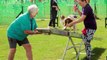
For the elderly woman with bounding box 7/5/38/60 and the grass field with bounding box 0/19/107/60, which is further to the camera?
the grass field with bounding box 0/19/107/60

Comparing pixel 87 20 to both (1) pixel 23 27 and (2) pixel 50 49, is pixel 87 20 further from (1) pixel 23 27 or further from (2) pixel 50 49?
(2) pixel 50 49

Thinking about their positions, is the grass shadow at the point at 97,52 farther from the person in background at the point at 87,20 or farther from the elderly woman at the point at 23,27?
the elderly woman at the point at 23,27

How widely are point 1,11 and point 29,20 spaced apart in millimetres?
19935

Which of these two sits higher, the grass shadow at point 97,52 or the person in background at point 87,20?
the person in background at point 87,20

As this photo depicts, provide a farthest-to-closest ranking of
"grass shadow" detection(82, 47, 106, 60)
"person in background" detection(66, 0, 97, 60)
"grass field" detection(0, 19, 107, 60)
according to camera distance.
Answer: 1. "grass field" detection(0, 19, 107, 60)
2. "grass shadow" detection(82, 47, 106, 60)
3. "person in background" detection(66, 0, 97, 60)

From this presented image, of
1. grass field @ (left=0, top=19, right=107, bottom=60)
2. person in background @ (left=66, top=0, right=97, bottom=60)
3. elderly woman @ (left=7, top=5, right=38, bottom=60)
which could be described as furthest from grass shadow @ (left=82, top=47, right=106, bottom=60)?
elderly woman @ (left=7, top=5, right=38, bottom=60)

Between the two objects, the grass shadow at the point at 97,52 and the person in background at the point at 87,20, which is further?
the grass shadow at the point at 97,52

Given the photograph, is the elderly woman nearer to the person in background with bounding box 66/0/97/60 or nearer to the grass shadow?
the person in background with bounding box 66/0/97/60

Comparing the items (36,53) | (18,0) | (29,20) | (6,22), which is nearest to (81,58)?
(36,53)

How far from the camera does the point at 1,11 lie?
28484mm

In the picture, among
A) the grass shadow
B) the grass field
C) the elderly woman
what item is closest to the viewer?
the elderly woman

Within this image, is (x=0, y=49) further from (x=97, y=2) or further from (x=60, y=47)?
(x=97, y=2)

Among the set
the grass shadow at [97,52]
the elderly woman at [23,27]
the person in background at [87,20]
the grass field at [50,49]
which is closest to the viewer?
the elderly woman at [23,27]

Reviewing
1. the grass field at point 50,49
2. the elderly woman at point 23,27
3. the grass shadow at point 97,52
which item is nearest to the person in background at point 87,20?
the grass shadow at point 97,52
